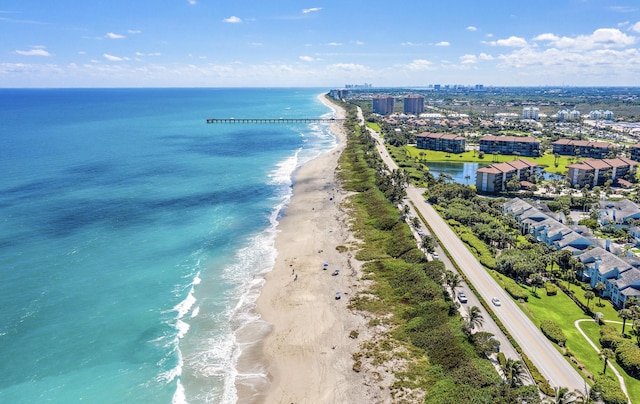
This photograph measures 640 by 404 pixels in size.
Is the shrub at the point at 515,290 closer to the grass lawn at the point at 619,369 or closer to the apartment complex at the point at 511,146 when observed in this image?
the grass lawn at the point at 619,369

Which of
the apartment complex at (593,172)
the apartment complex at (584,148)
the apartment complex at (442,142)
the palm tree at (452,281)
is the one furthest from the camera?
the apartment complex at (442,142)

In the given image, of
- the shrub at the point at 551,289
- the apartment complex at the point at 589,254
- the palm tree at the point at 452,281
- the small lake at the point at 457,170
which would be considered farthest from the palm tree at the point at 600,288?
the small lake at the point at 457,170

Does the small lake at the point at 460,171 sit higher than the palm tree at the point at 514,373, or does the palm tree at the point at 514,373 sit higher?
the small lake at the point at 460,171

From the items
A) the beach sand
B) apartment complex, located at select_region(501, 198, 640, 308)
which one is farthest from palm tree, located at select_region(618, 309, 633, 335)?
the beach sand

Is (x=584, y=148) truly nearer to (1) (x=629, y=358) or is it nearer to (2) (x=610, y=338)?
(2) (x=610, y=338)

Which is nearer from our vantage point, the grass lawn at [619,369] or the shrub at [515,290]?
the grass lawn at [619,369]

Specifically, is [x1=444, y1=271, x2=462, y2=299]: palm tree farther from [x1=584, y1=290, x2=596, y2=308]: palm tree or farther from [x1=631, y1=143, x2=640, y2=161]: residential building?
[x1=631, y1=143, x2=640, y2=161]: residential building

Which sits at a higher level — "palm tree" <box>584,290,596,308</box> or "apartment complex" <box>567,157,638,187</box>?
"apartment complex" <box>567,157,638,187</box>
